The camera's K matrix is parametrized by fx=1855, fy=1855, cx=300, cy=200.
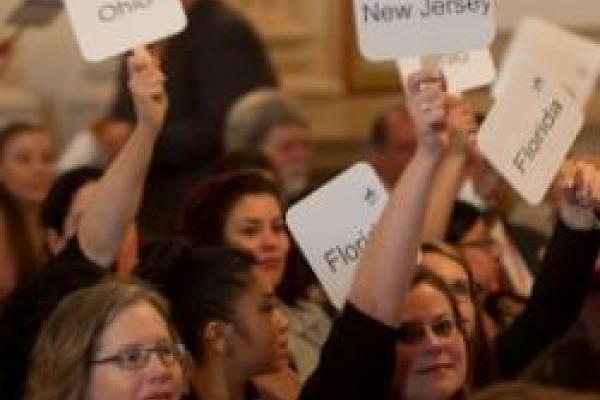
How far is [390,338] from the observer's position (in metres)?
2.80

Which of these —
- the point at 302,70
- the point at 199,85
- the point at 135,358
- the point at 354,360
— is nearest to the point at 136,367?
the point at 135,358

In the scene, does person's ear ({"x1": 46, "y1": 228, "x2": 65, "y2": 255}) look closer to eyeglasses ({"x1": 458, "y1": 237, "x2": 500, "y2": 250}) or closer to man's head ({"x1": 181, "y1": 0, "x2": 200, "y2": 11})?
eyeglasses ({"x1": 458, "y1": 237, "x2": 500, "y2": 250})

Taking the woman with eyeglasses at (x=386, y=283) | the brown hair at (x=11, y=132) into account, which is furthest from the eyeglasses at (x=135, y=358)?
the brown hair at (x=11, y=132)

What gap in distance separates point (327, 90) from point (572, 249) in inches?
142

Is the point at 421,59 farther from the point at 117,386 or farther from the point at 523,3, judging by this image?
the point at 523,3

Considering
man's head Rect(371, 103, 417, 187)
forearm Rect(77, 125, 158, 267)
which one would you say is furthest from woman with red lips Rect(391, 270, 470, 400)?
man's head Rect(371, 103, 417, 187)

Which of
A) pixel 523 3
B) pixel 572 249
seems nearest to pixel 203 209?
pixel 572 249

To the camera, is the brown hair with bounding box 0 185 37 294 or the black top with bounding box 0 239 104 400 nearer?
the black top with bounding box 0 239 104 400

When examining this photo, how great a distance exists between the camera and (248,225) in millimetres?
3779

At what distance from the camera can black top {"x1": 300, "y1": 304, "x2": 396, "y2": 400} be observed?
9.11ft

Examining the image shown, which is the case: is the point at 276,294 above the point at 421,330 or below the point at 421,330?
below

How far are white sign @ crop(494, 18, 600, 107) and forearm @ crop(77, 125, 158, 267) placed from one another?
111cm

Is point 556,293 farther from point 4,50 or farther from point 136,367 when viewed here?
point 4,50

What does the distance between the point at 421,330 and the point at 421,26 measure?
508 mm
